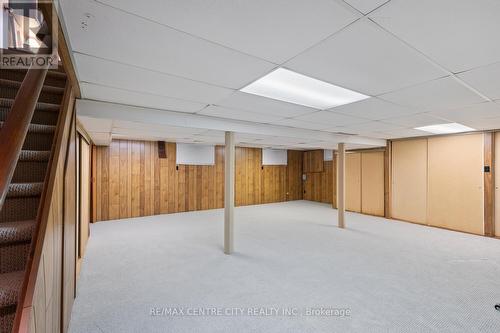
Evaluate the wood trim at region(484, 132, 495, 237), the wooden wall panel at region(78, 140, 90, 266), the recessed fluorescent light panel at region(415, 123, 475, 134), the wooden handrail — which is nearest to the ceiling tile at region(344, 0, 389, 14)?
the wooden handrail

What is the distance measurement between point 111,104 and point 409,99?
3.35m

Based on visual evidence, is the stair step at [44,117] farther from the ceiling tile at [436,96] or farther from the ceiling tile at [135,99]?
the ceiling tile at [436,96]

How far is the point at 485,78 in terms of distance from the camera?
6.61 feet

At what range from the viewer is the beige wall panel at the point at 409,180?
18.3 ft

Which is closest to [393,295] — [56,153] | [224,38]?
[224,38]

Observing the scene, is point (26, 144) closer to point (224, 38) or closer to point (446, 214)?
point (224, 38)

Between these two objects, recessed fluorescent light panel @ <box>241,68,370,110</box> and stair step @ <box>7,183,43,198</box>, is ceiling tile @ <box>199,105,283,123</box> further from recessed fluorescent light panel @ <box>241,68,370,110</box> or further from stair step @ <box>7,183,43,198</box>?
stair step @ <box>7,183,43,198</box>

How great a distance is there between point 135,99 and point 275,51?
1806 mm

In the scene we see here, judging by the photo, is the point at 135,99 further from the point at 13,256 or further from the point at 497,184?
the point at 497,184

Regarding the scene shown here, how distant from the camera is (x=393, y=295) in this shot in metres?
2.52

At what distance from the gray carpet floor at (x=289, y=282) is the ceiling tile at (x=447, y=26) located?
2.14 m

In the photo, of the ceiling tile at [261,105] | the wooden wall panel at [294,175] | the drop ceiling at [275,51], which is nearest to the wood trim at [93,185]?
the drop ceiling at [275,51]

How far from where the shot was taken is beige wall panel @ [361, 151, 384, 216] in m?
6.48

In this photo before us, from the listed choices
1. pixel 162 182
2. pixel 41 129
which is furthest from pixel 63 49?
pixel 162 182
